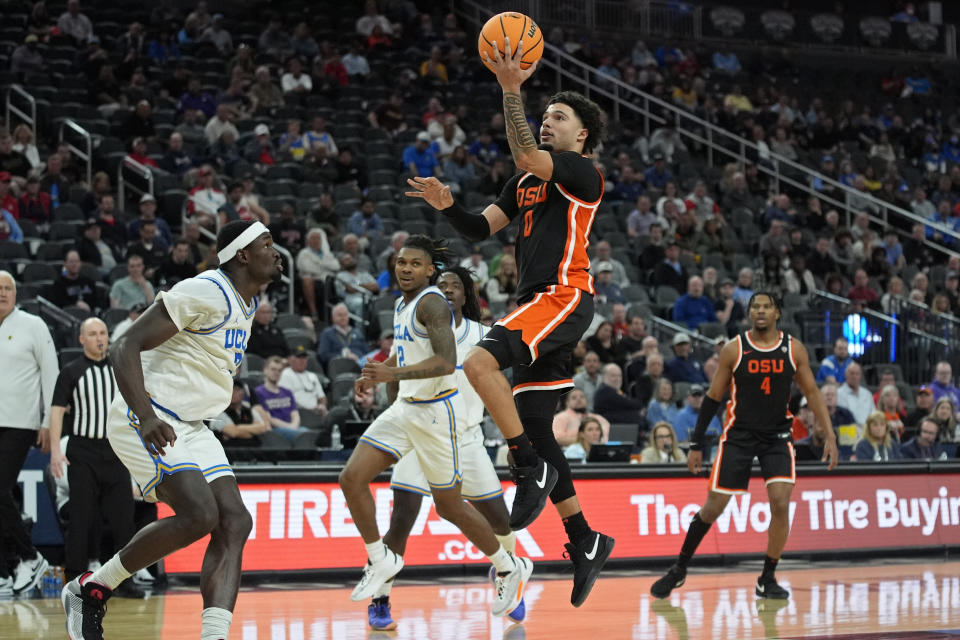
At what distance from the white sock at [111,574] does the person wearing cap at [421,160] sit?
40.4 feet

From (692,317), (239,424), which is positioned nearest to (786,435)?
(239,424)

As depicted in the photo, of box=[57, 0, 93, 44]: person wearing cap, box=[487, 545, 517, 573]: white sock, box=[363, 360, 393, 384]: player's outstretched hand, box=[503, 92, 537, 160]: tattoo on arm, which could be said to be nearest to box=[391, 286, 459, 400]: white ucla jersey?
box=[363, 360, 393, 384]: player's outstretched hand

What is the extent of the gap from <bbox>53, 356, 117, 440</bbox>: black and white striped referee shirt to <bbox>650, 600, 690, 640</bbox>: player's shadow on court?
13.2ft

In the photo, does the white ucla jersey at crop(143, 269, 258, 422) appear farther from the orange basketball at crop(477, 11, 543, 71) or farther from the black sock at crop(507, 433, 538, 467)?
the orange basketball at crop(477, 11, 543, 71)

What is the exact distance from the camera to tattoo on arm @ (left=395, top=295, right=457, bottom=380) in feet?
22.7

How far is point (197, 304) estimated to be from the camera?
5445 mm

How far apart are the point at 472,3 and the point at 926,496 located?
14104 millimetres

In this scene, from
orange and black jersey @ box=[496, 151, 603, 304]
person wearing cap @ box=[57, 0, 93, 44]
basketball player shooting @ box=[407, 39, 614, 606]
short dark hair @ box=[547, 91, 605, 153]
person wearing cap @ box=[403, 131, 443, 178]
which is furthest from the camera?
person wearing cap @ box=[57, 0, 93, 44]

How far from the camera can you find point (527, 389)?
6.05 meters

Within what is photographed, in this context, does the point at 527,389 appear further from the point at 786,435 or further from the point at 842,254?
the point at 842,254

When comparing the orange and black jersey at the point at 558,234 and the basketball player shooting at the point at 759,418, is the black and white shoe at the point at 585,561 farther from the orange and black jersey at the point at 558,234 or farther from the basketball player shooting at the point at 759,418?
the basketball player shooting at the point at 759,418

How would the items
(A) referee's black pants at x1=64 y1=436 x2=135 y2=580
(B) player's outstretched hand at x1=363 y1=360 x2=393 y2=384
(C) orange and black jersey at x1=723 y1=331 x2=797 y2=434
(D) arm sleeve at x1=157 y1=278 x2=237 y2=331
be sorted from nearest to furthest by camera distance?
1. (D) arm sleeve at x1=157 y1=278 x2=237 y2=331
2. (B) player's outstretched hand at x1=363 y1=360 x2=393 y2=384
3. (A) referee's black pants at x1=64 y1=436 x2=135 y2=580
4. (C) orange and black jersey at x1=723 y1=331 x2=797 y2=434

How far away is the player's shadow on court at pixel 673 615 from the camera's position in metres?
6.99

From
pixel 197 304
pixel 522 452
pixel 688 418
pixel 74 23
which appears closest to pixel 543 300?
pixel 522 452
